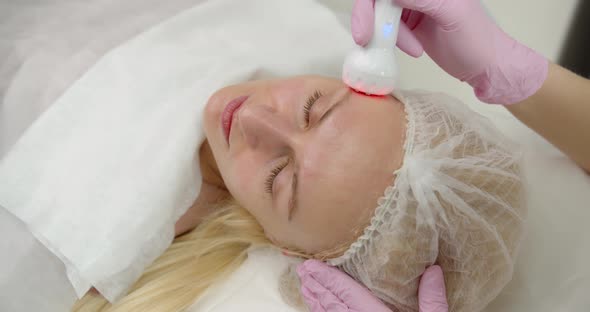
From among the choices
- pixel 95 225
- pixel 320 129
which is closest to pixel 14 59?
pixel 95 225

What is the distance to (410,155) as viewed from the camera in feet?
3.15

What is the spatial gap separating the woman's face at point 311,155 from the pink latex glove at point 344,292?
0.05 meters

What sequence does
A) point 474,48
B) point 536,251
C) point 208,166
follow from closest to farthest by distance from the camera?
point 474,48 → point 536,251 → point 208,166

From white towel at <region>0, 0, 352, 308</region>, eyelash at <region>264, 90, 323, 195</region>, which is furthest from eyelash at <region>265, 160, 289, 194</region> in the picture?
white towel at <region>0, 0, 352, 308</region>

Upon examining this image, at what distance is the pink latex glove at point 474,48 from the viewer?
1.03 metres

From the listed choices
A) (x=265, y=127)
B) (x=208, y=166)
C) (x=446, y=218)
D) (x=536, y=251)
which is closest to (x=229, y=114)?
(x=265, y=127)

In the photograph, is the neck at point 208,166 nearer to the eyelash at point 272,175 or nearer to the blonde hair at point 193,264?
the blonde hair at point 193,264

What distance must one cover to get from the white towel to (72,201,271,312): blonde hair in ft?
0.18

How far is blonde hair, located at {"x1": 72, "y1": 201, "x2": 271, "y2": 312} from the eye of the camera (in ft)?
3.76

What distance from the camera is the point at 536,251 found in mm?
1184

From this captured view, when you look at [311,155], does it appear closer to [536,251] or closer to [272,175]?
[272,175]

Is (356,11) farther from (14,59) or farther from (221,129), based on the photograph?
(14,59)

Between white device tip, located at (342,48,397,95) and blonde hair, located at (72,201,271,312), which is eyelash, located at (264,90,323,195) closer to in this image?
white device tip, located at (342,48,397,95)

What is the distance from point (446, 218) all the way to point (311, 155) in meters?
0.27
